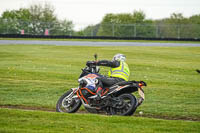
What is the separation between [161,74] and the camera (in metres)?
20.9

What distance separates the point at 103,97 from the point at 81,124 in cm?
160

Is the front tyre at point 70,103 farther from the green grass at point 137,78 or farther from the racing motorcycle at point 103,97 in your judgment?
the green grass at point 137,78

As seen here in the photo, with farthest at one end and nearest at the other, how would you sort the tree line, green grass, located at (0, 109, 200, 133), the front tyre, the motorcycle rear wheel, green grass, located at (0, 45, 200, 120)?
the tree line, green grass, located at (0, 45, 200, 120), the front tyre, the motorcycle rear wheel, green grass, located at (0, 109, 200, 133)

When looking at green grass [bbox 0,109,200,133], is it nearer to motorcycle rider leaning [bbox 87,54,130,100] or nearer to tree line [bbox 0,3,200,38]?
motorcycle rider leaning [bbox 87,54,130,100]

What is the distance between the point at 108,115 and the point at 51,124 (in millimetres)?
1885

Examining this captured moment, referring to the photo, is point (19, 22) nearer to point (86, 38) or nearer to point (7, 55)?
point (86, 38)

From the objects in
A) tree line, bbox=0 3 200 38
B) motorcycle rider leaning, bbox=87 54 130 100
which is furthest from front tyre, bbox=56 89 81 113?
tree line, bbox=0 3 200 38

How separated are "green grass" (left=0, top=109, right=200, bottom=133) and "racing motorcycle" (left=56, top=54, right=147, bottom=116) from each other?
48cm

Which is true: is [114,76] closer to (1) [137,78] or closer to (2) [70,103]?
(2) [70,103]

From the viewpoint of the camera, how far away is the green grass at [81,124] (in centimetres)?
818

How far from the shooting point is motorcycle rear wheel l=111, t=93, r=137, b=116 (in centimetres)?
953

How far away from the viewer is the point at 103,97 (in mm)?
10102

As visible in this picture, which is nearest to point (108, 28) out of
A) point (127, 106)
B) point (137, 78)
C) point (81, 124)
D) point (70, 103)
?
point (137, 78)

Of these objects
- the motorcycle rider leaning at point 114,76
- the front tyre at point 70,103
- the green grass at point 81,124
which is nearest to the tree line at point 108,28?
the front tyre at point 70,103
